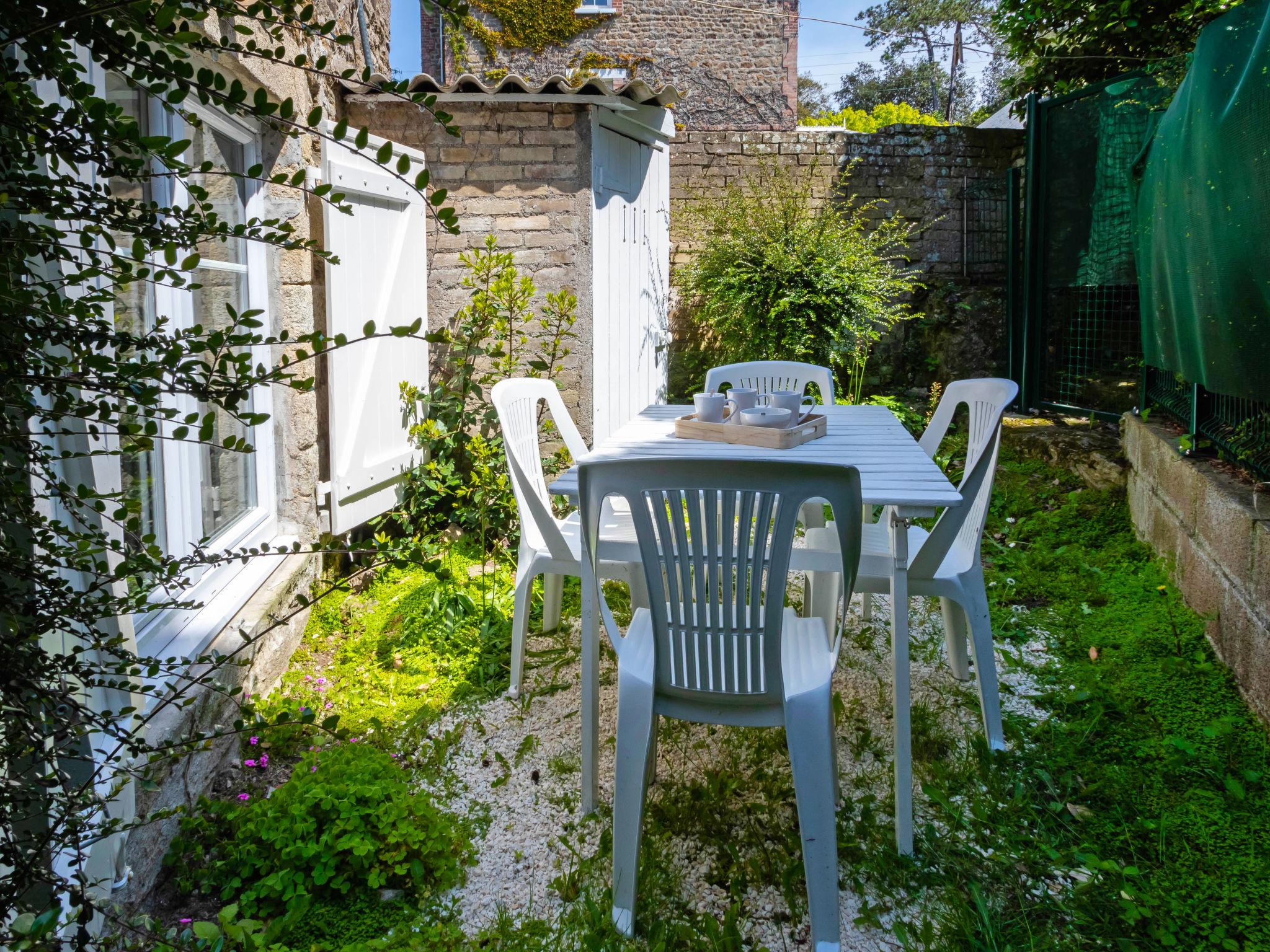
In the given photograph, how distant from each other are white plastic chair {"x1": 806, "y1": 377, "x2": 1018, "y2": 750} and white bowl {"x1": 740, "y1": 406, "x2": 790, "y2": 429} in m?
0.48

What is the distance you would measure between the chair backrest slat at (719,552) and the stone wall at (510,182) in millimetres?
3079

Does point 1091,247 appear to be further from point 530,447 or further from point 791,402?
point 530,447

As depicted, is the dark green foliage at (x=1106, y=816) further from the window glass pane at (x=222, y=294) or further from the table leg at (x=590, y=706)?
the window glass pane at (x=222, y=294)

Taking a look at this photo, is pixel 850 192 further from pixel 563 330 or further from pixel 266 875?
pixel 266 875

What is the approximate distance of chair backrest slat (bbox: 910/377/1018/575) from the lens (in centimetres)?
277

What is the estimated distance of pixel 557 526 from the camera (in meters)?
3.25

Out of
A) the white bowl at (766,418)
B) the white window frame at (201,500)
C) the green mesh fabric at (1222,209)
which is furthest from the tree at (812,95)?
the white bowl at (766,418)

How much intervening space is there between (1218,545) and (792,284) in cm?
431

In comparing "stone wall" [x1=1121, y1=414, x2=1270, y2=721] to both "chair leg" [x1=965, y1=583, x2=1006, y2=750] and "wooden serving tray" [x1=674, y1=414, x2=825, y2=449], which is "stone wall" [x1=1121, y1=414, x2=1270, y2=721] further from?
"wooden serving tray" [x1=674, y1=414, x2=825, y2=449]

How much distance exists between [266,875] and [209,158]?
231 centimetres

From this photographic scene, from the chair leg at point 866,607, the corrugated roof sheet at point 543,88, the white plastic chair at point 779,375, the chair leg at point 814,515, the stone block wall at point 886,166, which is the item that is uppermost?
the stone block wall at point 886,166

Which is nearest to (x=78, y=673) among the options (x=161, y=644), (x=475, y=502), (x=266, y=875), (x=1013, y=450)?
(x=266, y=875)

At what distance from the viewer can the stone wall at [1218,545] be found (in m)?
2.96

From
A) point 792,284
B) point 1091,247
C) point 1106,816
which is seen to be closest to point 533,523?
point 1106,816
